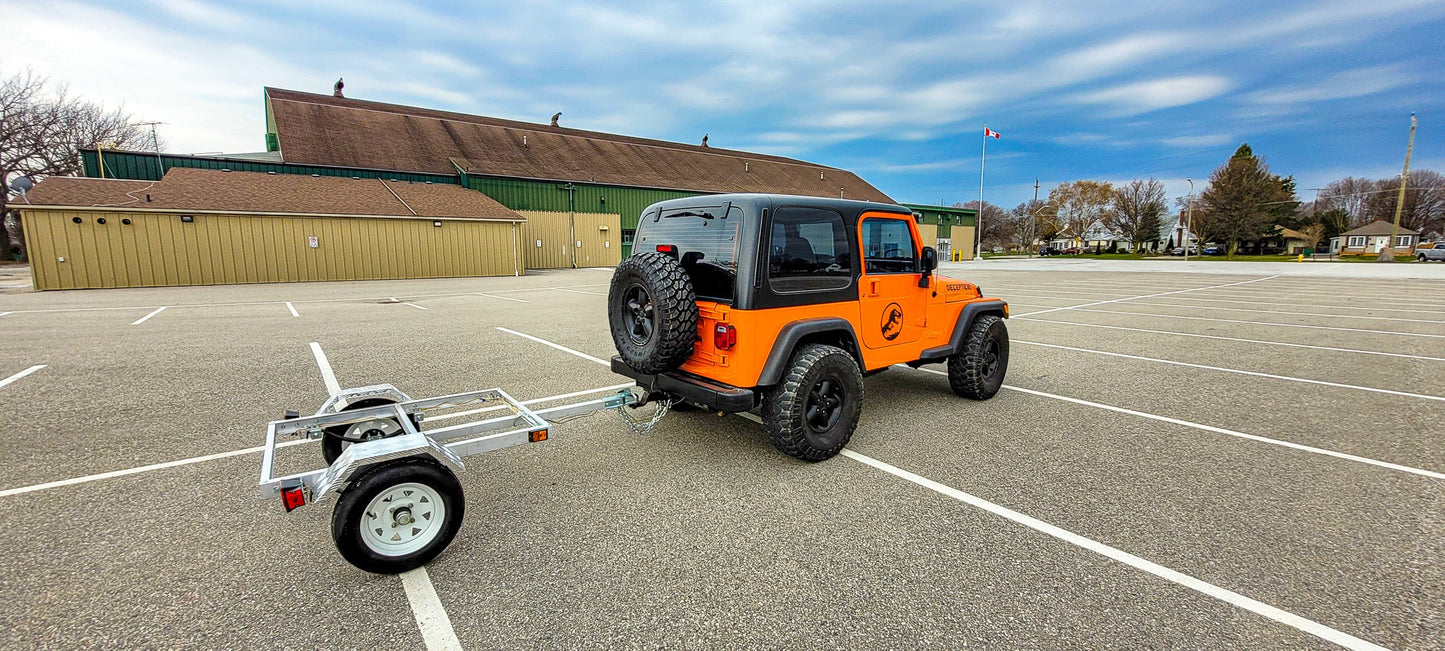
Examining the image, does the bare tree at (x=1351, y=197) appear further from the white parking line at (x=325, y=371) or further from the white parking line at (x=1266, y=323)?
the white parking line at (x=325, y=371)

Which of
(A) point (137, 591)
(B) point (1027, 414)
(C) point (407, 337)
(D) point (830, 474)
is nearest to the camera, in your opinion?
(A) point (137, 591)

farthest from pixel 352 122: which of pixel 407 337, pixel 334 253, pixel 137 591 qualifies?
pixel 137 591

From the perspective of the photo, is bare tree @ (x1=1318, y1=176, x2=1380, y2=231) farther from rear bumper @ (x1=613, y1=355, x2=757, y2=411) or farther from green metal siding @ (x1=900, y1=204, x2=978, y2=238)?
rear bumper @ (x1=613, y1=355, x2=757, y2=411)

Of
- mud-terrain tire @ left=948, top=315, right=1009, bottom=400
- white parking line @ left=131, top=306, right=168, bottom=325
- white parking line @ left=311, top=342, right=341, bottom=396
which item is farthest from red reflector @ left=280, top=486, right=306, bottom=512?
white parking line @ left=131, top=306, right=168, bottom=325

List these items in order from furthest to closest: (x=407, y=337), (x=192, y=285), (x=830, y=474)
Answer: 1. (x=192, y=285)
2. (x=407, y=337)
3. (x=830, y=474)

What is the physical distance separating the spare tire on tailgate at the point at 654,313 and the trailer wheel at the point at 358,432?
170 cm

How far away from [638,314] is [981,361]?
3.58 meters

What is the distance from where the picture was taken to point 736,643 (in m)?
2.27

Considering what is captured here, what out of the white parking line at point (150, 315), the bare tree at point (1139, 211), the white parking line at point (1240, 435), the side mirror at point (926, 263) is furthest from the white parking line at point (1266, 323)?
the bare tree at point (1139, 211)

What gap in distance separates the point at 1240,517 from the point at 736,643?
318 centimetres

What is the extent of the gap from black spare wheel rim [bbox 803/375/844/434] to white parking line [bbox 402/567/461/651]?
2444 millimetres

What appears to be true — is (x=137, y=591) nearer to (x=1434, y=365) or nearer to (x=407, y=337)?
(x=407, y=337)

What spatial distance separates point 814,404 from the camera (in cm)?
407

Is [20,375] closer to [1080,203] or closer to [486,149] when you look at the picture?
[486,149]
